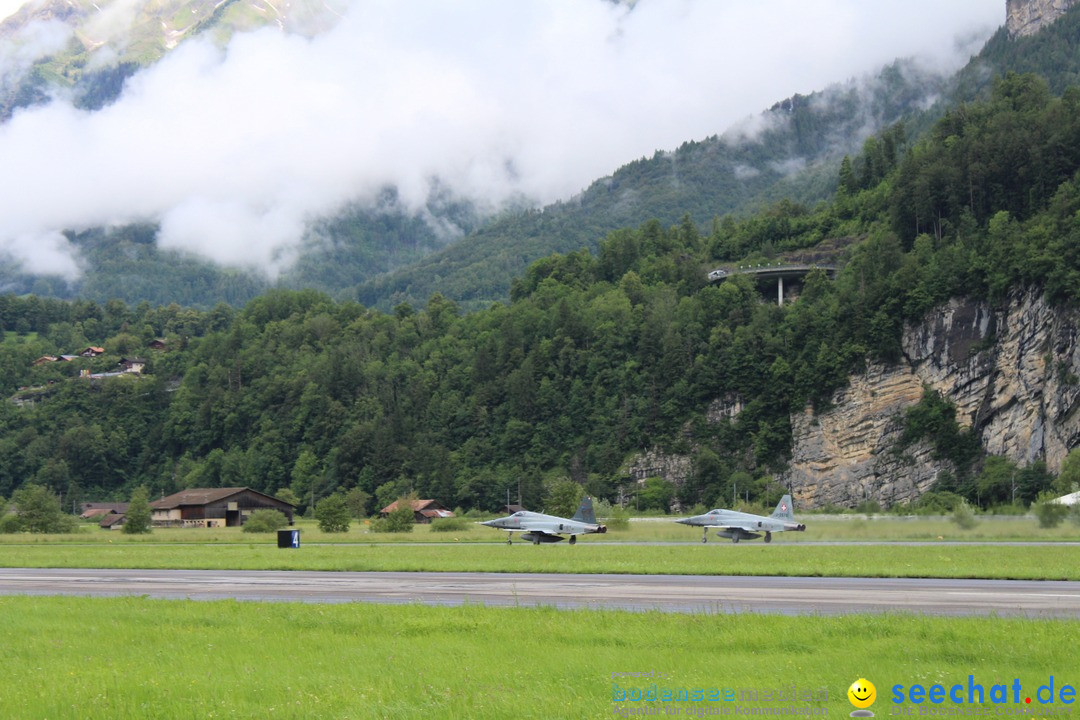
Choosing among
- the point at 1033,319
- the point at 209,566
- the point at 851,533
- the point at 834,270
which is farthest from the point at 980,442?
the point at 209,566

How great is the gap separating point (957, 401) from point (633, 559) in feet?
272

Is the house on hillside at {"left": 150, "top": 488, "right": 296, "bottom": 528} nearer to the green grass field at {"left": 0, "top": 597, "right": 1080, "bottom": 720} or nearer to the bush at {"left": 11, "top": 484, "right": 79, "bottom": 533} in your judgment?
the bush at {"left": 11, "top": 484, "right": 79, "bottom": 533}

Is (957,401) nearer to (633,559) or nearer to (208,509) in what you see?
(633,559)

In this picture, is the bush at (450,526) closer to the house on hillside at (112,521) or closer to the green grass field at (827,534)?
the green grass field at (827,534)

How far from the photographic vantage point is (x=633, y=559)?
5150cm

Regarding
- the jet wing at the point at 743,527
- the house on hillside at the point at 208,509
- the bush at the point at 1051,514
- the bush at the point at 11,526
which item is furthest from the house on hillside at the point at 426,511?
the bush at the point at 1051,514

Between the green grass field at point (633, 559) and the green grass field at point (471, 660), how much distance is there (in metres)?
17.1

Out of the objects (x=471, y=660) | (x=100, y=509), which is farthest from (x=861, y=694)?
(x=100, y=509)

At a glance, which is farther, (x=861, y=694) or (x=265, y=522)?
(x=265, y=522)

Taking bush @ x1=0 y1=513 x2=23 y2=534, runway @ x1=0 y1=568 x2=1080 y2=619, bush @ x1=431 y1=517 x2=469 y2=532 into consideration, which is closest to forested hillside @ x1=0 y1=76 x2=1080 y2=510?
bush @ x1=431 y1=517 x2=469 y2=532

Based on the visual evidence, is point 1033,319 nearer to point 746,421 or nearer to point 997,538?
point 746,421

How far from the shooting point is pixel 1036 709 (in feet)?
53.4

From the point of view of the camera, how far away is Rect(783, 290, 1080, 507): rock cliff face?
373 feet

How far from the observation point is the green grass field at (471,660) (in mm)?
18094
